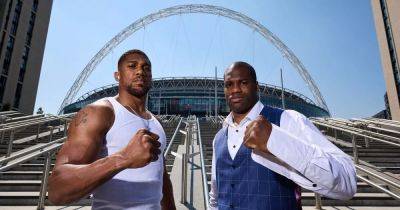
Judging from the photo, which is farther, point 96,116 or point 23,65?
point 23,65

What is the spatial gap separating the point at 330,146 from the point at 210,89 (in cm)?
5159

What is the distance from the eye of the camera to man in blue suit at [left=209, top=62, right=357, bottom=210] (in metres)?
1.23

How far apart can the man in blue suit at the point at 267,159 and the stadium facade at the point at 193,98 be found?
158ft

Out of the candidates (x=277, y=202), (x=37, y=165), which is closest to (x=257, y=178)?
(x=277, y=202)

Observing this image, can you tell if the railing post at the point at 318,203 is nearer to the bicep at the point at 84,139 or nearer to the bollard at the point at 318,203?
the bollard at the point at 318,203

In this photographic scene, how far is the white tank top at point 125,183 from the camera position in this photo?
1.68 meters

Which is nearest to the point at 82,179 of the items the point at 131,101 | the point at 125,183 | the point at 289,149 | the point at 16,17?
the point at 125,183

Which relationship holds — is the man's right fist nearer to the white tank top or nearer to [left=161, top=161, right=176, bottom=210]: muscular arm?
the white tank top

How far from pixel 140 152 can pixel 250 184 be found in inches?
39.9

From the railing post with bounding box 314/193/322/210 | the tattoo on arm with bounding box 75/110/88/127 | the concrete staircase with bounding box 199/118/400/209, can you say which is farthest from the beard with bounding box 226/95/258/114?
the concrete staircase with bounding box 199/118/400/209

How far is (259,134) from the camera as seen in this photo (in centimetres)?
125

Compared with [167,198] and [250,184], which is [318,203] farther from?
[167,198]

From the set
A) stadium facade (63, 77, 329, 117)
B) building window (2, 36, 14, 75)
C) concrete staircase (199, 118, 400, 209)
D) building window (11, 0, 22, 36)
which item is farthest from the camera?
stadium facade (63, 77, 329, 117)

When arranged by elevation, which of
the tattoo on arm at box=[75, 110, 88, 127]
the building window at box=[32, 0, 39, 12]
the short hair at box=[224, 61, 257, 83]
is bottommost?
the tattoo on arm at box=[75, 110, 88, 127]
